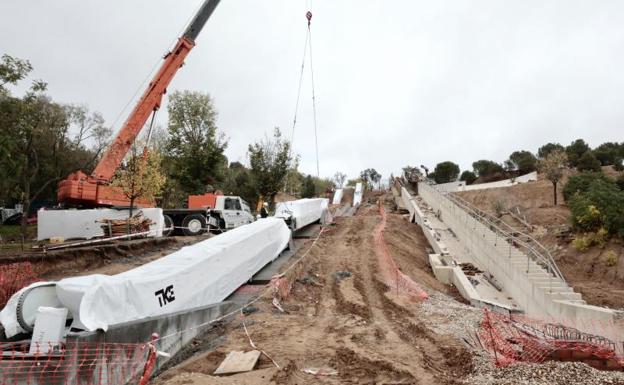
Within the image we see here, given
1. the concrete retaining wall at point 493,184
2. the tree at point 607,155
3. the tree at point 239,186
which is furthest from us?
the tree at point 607,155

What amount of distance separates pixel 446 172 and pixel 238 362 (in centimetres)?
8192

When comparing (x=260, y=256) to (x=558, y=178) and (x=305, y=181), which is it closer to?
(x=558, y=178)

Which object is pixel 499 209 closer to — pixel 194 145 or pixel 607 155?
pixel 194 145

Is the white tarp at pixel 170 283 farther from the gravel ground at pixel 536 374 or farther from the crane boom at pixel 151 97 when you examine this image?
the crane boom at pixel 151 97

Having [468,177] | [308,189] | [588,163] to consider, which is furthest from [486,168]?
[308,189]

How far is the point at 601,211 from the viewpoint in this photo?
22.7 metres

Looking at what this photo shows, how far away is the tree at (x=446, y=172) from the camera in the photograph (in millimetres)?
83562

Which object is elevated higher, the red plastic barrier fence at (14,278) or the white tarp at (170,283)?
the white tarp at (170,283)

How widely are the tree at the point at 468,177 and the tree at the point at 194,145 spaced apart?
5089 cm

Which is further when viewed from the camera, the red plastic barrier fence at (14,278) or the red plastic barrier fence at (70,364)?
the red plastic barrier fence at (14,278)

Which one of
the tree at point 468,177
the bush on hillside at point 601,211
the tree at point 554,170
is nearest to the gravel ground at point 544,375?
the bush on hillside at point 601,211

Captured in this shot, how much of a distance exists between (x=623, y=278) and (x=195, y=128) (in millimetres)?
35950

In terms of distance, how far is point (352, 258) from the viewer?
18.8 metres

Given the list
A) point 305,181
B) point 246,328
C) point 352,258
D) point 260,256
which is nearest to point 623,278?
point 352,258
